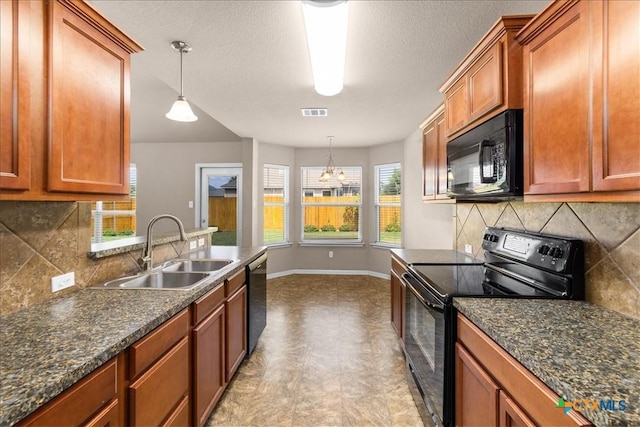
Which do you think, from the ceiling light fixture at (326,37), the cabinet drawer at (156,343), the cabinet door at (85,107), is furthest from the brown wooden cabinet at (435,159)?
the cabinet door at (85,107)

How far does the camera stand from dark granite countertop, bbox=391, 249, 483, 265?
93.8 inches

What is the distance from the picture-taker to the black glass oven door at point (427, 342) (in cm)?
155

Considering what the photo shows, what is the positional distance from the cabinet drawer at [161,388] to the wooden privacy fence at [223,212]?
174 inches

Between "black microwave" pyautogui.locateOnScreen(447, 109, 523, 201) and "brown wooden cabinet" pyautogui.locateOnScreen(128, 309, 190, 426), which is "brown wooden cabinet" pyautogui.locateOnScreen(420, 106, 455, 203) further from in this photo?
"brown wooden cabinet" pyautogui.locateOnScreen(128, 309, 190, 426)

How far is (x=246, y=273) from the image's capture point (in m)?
2.48

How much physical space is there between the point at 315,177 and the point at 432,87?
3307 mm

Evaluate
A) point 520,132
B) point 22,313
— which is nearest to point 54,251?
point 22,313

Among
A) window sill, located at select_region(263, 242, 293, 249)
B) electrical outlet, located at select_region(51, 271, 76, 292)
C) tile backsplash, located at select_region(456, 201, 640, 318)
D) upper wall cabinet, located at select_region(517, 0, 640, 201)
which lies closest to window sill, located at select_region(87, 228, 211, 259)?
electrical outlet, located at select_region(51, 271, 76, 292)

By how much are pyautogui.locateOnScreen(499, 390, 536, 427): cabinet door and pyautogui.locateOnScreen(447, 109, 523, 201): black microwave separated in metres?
0.91

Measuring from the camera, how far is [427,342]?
1.79 m

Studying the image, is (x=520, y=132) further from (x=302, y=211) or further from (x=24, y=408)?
(x=302, y=211)

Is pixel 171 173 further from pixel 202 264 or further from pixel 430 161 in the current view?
pixel 430 161

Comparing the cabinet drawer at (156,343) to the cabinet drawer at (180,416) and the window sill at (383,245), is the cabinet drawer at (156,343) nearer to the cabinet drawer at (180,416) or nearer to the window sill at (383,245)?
the cabinet drawer at (180,416)

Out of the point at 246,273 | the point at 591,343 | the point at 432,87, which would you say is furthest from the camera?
the point at 432,87
